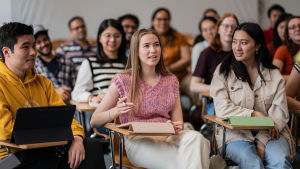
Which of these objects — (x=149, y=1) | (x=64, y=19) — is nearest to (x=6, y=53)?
(x=64, y=19)

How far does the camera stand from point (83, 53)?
5121 millimetres

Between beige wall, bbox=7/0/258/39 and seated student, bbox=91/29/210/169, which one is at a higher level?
beige wall, bbox=7/0/258/39

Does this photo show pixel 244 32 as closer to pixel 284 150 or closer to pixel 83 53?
pixel 284 150

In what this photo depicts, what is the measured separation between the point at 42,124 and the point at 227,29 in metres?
2.26

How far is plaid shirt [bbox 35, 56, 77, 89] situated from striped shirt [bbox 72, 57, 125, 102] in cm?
59

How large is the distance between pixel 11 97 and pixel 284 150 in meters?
1.80

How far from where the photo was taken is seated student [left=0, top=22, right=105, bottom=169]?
91.7 inches

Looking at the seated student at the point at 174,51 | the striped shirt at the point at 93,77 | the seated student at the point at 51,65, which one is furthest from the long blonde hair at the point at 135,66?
the seated student at the point at 174,51

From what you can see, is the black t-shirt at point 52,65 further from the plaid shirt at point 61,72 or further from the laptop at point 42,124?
the laptop at point 42,124

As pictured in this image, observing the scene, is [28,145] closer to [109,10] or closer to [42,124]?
[42,124]

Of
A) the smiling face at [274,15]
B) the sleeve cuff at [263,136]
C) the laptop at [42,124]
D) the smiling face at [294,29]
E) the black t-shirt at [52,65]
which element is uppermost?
the smiling face at [274,15]

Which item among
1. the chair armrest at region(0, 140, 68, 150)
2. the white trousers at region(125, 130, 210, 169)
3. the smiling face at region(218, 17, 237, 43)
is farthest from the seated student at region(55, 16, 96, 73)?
the chair armrest at region(0, 140, 68, 150)

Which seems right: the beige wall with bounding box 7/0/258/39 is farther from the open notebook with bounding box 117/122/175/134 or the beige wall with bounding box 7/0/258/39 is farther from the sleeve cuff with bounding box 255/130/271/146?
the sleeve cuff with bounding box 255/130/271/146

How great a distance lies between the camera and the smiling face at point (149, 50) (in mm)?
2787
